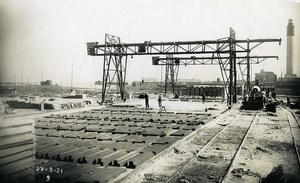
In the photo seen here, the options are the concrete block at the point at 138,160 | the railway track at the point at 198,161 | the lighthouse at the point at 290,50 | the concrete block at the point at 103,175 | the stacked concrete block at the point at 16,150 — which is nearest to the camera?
the stacked concrete block at the point at 16,150

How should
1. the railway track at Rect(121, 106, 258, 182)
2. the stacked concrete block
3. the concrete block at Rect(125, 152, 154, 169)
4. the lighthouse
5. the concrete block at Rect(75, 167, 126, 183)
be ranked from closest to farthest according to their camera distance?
the stacked concrete block
the concrete block at Rect(75, 167, 126, 183)
the railway track at Rect(121, 106, 258, 182)
the concrete block at Rect(125, 152, 154, 169)
the lighthouse

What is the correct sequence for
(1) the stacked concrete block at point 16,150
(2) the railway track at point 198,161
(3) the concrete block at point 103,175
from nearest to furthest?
(1) the stacked concrete block at point 16,150, (3) the concrete block at point 103,175, (2) the railway track at point 198,161

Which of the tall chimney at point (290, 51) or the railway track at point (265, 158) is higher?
the tall chimney at point (290, 51)

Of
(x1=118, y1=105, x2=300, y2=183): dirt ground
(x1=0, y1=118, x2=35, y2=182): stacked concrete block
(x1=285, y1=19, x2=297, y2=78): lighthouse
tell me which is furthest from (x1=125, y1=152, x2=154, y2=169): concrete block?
(x1=285, y1=19, x2=297, y2=78): lighthouse

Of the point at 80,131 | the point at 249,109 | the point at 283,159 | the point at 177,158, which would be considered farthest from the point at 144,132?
the point at 249,109

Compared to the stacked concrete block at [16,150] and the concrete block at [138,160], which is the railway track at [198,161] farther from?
the stacked concrete block at [16,150]

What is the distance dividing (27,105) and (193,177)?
1779 cm

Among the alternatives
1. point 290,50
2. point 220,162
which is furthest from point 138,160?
point 290,50

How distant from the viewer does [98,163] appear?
632 cm

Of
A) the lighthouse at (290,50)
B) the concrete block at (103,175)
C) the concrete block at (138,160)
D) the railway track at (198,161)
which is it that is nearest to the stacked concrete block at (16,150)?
the concrete block at (103,175)

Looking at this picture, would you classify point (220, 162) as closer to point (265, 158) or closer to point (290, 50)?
point (265, 158)

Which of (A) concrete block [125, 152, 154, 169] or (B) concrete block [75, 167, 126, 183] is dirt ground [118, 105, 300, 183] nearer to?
(A) concrete block [125, 152, 154, 169]

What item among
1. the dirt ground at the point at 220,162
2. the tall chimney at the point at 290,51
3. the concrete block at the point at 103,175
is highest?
the tall chimney at the point at 290,51

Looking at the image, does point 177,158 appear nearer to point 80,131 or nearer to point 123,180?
point 123,180
